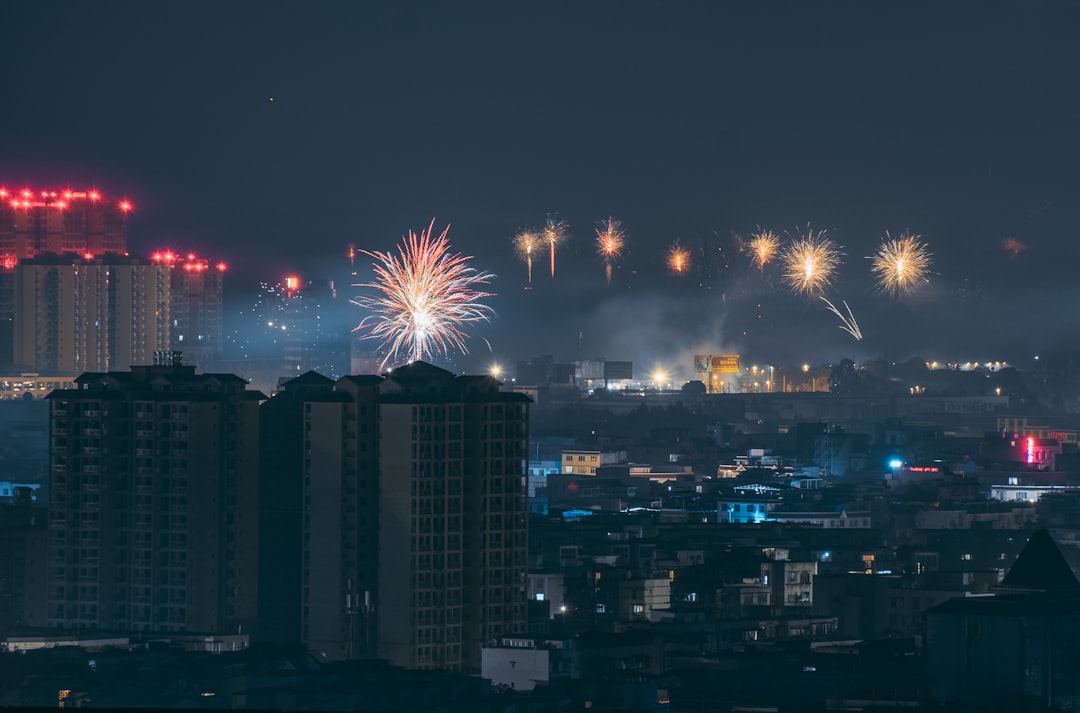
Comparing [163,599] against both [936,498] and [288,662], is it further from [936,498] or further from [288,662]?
[936,498]

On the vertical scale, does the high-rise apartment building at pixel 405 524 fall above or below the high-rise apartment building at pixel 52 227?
below

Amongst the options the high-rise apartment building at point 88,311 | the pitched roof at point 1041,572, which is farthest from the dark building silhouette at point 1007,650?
the high-rise apartment building at point 88,311

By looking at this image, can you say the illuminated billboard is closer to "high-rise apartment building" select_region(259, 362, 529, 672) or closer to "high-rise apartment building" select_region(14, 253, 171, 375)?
"high-rise apartment building" select_region(14, 253, 171, 375)

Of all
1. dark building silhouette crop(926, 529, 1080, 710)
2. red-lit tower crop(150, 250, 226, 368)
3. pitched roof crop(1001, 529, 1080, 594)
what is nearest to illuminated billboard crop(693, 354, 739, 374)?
red-lit tower crop(150, 250, 226, 368)

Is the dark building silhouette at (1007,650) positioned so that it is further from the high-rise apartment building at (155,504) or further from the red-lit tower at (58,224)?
the red-lit tower at (58,224)

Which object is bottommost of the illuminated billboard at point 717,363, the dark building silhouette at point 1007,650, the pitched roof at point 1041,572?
the dark building silhouette at point 1007,650

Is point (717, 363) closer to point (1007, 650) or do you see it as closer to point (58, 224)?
point (58, 224)

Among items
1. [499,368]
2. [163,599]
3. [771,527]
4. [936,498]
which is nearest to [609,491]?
[936,498]
